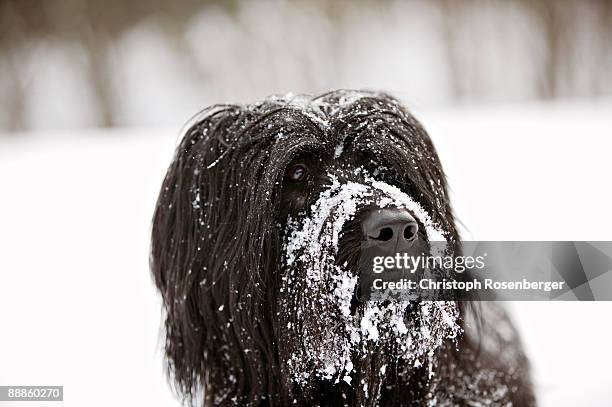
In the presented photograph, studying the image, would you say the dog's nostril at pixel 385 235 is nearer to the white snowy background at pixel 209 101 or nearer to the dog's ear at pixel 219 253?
the dog's ear at pixel 219 253

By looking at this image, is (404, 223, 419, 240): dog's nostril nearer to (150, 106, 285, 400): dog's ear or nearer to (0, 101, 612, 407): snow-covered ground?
(150, 106, 285, 400): dog's ear

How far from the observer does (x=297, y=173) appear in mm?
2225

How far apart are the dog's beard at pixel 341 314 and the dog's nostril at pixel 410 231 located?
11cm

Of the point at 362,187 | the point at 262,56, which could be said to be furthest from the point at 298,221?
the point at 262,56

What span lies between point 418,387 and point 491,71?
705cm

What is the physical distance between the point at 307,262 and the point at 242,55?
7.20 m

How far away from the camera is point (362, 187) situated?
6.74 feet

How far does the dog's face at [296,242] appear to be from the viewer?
78.4 inches

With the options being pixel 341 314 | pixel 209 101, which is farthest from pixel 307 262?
pixel 209 101

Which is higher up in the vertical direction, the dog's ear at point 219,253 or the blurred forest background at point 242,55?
the blurred forest background at point 242,55

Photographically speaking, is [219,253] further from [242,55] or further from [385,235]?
[242,55]

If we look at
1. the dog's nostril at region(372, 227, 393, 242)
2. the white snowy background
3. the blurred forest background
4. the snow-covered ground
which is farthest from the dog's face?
the blurred forest background

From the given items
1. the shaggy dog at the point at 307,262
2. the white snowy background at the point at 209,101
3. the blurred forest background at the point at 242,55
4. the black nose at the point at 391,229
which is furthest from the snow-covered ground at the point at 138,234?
the blurred forest background at the point at 242,55

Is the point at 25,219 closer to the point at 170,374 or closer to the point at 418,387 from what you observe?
the point at 170,374
